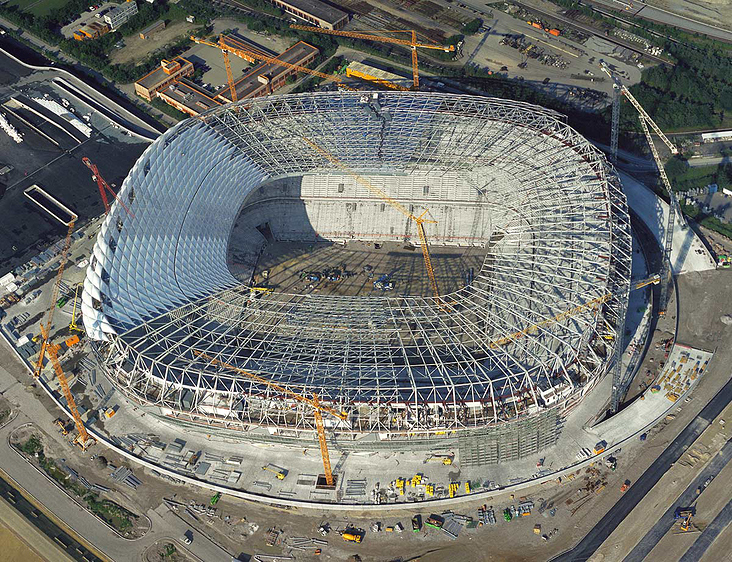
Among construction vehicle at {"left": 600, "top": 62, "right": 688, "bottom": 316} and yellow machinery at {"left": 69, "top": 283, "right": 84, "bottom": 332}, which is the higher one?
construction vehicle at {"left": 600, "top": 62, "right": 688, "bottom": 316}

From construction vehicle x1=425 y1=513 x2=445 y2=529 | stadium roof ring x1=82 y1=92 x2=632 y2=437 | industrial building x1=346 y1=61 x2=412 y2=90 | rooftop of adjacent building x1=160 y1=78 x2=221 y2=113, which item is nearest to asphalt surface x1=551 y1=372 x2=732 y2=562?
construction vehicle x1=425 y1=513 x2=445 y2=529

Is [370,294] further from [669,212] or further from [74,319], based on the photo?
[669,212]

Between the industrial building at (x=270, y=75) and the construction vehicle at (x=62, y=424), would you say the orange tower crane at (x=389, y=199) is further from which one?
the construction vehicle at (x=62, y=424)

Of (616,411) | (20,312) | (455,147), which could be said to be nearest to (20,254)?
(20,312)

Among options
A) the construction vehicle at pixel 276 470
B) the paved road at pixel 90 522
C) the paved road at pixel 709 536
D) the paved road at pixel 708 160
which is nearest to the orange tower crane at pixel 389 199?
the construction vehicle at pixel 276 470

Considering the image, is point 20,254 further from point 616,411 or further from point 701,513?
point 701,513

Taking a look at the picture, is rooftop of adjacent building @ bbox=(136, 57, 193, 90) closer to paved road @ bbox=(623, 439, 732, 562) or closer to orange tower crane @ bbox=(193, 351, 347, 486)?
orange tower crane @ bbox=(193, 351, 347, 486)
